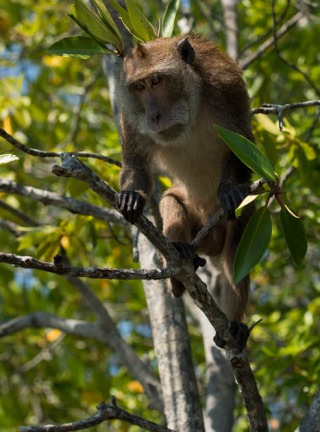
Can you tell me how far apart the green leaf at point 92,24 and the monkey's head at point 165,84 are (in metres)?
0.79

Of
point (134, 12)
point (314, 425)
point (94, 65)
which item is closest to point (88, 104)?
point (94, 65)

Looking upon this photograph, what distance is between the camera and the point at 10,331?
6.16 meters

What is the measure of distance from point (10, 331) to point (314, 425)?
3.11 m

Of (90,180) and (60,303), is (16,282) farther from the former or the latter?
(90,180)

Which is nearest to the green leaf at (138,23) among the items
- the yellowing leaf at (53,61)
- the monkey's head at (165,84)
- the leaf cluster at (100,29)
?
the leaf cluster at (100,29)

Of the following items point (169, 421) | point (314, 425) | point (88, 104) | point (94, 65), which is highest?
point (94, 65)

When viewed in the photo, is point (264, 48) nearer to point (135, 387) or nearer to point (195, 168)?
point (195, 168)

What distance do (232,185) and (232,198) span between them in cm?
34

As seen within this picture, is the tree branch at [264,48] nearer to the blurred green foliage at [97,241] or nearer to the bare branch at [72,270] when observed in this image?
the blurred green foliage at [97,241]

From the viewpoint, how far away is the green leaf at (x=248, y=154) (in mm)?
3436

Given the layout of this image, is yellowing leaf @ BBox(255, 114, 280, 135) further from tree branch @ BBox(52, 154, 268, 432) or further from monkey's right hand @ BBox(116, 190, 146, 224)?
tree branch @ BBox(52, 154, 268, 432)

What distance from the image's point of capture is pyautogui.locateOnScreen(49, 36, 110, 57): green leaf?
4309mm

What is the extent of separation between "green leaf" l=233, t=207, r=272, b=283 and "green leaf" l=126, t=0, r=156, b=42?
1.39m

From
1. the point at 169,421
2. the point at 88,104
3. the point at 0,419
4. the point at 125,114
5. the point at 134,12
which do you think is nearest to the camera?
the point at 134,12
